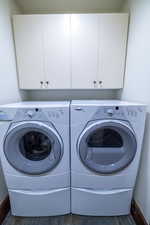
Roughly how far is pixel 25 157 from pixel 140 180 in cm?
119

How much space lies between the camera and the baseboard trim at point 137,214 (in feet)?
4.00

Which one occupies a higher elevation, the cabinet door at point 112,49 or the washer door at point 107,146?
the cabinet door at point 112,49

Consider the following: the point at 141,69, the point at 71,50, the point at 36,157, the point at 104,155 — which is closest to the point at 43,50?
the point at 71,50

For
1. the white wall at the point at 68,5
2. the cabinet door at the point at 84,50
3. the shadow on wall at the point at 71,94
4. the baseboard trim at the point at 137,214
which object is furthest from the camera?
the shadow on wall at the point at 71,94

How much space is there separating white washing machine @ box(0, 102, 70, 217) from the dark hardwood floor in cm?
6

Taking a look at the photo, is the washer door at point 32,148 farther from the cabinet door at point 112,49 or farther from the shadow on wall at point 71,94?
the cabinet door at point 112,49

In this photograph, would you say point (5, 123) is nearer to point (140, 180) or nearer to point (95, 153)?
point (95, 153)

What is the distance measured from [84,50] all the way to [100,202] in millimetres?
1652

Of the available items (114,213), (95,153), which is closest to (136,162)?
(95,153)

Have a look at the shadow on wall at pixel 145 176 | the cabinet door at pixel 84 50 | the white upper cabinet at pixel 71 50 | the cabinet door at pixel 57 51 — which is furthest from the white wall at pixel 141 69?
the cabinet door at pixel 57 51

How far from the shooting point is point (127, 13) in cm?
141

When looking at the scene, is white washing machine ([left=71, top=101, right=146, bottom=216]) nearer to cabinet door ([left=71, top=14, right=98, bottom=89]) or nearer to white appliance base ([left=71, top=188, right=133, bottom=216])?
white appliance base ([left=71, top=188, right=133, bottom=216])

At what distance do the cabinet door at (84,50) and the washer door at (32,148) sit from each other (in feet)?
2.36

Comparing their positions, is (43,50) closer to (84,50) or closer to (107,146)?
(84,50)
